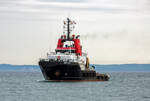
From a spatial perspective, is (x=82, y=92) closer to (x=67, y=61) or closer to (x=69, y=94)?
(x=69, y=94)

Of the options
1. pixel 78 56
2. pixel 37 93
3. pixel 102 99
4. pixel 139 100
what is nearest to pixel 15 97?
pixel 37 93

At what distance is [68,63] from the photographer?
10125 centimetres

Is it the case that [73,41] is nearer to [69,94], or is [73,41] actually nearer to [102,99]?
[69,94]

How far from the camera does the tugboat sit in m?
101

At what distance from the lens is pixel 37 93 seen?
8169 cm

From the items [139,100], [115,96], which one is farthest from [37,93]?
[139,100]

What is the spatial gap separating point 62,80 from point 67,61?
12.2ft

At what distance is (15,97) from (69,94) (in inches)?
349

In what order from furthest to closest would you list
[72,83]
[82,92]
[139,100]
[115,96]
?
[72,83] → [82,92] → [115,96] → [139,100]

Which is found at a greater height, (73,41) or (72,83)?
(73,41)

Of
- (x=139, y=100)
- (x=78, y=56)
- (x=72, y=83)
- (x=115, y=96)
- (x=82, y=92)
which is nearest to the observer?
(x=139, y=100)

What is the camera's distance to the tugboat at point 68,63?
101188mm

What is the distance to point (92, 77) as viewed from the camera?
112438mm

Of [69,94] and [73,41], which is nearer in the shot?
[69,94]
